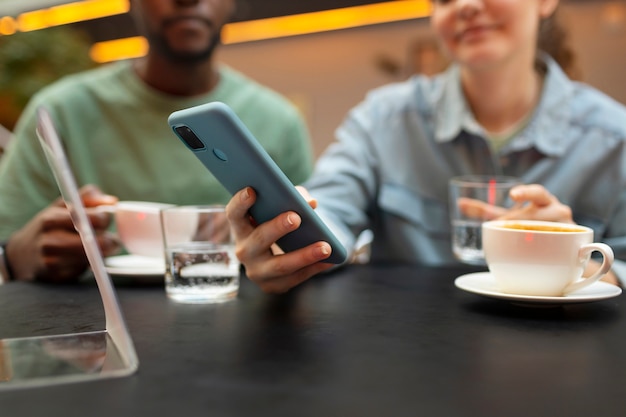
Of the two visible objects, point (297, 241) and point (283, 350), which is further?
point (297, 241)

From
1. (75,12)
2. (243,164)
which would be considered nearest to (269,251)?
(243,164)

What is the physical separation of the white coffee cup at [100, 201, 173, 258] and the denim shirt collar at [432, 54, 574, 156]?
723mm

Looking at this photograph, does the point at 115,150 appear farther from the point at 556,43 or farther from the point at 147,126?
the point at 556,43

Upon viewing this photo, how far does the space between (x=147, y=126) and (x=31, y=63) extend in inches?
100

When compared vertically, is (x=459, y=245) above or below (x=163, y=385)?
below

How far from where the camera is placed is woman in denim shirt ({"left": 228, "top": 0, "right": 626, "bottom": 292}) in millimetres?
1396

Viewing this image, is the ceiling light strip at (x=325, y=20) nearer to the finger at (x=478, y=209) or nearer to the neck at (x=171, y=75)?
the neck at (x=171, y=75)

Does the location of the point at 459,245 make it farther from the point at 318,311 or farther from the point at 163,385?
the point at 163,385

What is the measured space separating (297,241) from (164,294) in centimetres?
20

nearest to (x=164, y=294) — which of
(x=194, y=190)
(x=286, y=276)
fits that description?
(x=286, y=276)

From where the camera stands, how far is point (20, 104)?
3650mm

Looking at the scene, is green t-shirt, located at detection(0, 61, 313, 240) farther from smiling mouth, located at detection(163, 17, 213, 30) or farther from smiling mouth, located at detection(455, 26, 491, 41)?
smiling mouth, located at detection(455, 26, 491, 41)

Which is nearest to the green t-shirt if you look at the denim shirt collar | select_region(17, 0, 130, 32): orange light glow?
the denim shirt collar

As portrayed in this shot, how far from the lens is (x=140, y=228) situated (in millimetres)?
1028
